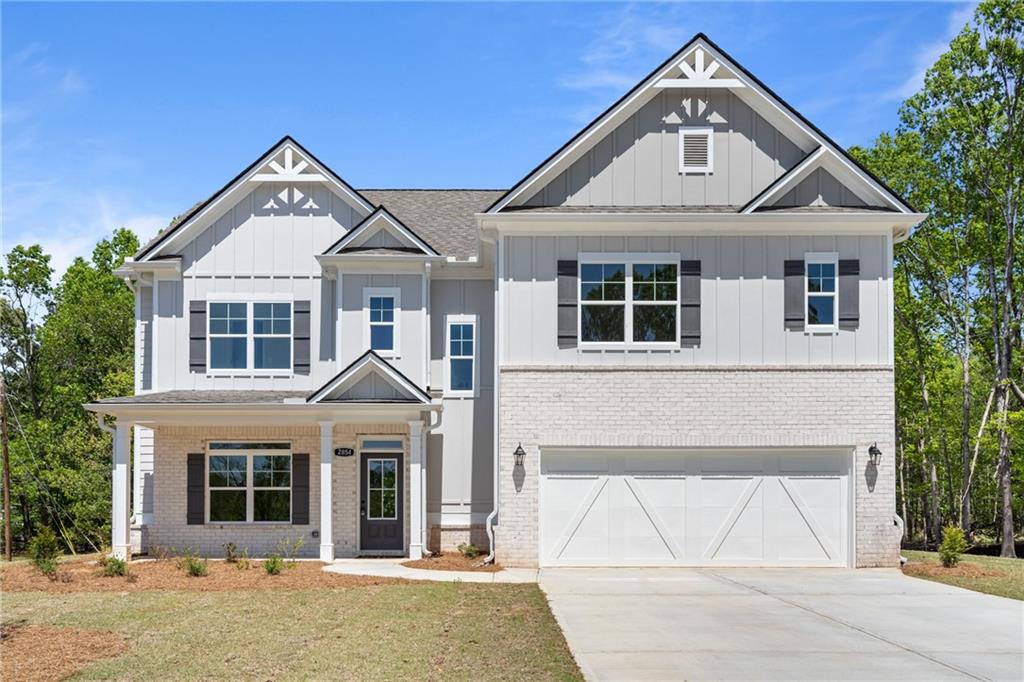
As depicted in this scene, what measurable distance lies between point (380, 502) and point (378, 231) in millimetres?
5626

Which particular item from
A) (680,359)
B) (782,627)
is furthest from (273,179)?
(782,627)

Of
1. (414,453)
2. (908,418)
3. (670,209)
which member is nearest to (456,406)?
(414,453)

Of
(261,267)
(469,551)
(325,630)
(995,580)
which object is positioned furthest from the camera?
(261,267)

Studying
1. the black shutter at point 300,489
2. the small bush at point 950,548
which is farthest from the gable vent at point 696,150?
the black shutter at point 300,489

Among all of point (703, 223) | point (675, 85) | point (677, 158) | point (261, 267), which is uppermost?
point (675, 85)

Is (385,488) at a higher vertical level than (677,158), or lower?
lower

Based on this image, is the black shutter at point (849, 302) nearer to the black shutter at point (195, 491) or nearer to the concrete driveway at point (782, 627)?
the concrete driveway at point (782, 627)

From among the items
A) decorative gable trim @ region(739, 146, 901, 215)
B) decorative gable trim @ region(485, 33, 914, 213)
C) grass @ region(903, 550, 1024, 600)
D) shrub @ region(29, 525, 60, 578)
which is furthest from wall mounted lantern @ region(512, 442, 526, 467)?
shrub @ region(29, 525, 60, 578)

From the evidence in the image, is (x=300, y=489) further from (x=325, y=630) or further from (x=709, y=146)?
(x=709, y=146)

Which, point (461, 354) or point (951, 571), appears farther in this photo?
point (461, 354)

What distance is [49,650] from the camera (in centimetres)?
1033

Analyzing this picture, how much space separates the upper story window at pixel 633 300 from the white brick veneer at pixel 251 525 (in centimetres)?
481

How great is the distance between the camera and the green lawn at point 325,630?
939 centimetres

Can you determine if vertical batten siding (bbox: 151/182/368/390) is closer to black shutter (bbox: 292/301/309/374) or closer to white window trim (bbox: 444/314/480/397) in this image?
black shutter (bbox: 292/301/309/374)
